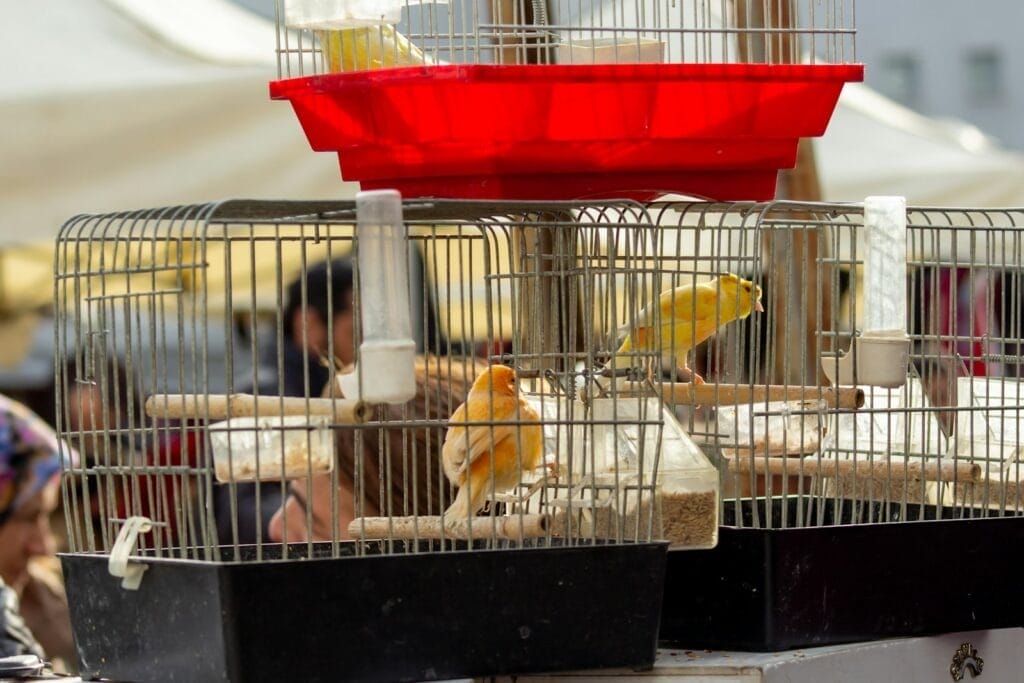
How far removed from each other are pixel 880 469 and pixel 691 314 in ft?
0.73

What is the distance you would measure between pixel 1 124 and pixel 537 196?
145 cm

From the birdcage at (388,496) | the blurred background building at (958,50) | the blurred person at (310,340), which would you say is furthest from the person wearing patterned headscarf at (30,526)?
the blurred background building at (958,50)

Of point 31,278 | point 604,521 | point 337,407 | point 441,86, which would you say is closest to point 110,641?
point 337,407

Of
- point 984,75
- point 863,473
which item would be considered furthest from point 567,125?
point 984,75

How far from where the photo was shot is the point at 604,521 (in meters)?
1.36

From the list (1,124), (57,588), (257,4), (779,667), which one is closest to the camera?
(779,667)

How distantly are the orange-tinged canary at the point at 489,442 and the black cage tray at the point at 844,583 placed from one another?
0.17m

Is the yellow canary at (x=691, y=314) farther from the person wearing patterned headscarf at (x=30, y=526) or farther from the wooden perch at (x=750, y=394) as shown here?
the person wearing patterned headscarf at (x=30, y=526)

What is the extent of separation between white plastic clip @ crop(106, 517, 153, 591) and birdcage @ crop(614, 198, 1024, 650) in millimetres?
448

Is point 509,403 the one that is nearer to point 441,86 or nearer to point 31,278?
point 441,86

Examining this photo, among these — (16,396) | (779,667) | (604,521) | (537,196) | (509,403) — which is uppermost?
(537,196)

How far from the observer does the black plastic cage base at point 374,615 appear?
1161mm

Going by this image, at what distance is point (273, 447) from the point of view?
1.22 metres

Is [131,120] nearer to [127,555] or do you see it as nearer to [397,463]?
[397,463]
